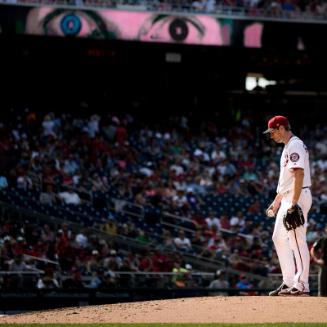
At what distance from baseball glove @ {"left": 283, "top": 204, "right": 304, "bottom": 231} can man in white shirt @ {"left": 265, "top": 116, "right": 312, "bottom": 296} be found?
0.22 ft

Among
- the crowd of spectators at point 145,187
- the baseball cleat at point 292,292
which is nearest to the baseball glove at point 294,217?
the baseball cleat at point 292,292

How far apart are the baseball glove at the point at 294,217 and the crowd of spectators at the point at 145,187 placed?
8.29 meters

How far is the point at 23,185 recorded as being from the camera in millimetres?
21906

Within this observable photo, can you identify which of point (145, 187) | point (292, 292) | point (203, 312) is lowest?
point (203, 312)

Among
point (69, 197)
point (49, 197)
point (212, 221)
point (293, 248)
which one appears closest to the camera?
point (293, 248)

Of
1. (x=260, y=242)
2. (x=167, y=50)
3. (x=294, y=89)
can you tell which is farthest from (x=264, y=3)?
(x=260, y=242)

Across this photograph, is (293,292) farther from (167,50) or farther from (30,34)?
(167,50)

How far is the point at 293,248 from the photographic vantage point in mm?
10750

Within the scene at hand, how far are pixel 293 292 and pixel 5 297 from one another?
7097mm

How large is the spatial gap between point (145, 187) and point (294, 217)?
12.8 m

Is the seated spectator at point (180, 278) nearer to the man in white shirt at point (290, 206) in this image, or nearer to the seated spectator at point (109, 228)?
the seated spectator at point (109, 228)

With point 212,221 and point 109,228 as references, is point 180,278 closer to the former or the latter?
point 109,228

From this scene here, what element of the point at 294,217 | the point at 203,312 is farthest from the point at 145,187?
the point at 203,312

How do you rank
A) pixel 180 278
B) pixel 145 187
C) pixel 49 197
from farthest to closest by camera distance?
pixel 145 187, pixel 49 197, pixel 180 278
